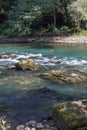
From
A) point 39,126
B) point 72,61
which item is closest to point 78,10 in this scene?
point 72,61

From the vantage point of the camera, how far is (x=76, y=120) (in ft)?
30.7

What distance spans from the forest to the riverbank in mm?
1015

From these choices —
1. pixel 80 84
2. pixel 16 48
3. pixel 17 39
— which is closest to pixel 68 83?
pixel 80 84

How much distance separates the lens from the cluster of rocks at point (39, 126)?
1024 centimetres

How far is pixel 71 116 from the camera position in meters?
9.43

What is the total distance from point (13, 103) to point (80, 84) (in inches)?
183

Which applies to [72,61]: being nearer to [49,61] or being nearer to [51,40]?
[49,61]

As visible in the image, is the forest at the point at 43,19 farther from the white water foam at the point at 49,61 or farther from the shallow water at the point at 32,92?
the shallow water at the point at 32,92

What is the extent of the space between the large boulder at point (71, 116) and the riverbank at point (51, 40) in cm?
2825

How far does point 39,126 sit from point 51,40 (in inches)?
1195

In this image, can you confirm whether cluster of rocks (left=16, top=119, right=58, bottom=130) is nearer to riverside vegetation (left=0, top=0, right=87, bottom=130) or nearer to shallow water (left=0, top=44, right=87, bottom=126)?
riverside vegetation (left=0, top=0, right=87, bottom=130)

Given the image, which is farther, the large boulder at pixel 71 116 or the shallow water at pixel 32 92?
the shallow water at pixel 32 92

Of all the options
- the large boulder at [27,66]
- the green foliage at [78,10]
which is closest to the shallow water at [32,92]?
the large boulder at [27,66]

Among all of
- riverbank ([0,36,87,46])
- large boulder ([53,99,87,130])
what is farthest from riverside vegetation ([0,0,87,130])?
riverbank ([0,36,87,46])
